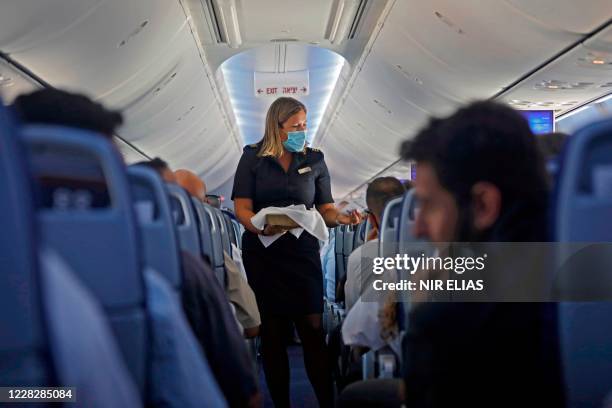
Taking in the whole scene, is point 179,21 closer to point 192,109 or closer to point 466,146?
point 192,109

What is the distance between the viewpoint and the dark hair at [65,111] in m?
1.15

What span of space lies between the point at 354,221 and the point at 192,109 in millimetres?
7468

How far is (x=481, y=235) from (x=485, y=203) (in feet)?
0.20

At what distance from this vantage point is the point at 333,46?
10523 mm

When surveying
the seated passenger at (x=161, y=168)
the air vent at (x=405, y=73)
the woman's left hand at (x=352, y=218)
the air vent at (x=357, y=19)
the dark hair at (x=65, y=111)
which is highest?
the air vent at (x=357, y=19)

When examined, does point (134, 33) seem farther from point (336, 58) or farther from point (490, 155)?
point (336, 58)

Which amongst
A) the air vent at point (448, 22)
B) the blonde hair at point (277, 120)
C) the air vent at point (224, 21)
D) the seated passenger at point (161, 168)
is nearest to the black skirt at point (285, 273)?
the blonde hair at point (277, 120)

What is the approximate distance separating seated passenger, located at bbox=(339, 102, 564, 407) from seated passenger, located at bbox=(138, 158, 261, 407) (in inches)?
12.5

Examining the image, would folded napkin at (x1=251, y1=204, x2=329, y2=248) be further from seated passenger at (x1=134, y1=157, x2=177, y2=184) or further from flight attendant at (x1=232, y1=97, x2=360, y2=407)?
seated passenger at (x1=134, y1=157, x2=177, y2=184)

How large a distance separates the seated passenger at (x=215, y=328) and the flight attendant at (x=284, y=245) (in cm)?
128

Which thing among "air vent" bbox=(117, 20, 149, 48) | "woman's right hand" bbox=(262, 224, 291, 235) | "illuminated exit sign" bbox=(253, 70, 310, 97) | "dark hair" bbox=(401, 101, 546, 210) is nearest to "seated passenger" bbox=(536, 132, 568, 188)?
"dark hair" bbox=(401, 101, 546, 210)

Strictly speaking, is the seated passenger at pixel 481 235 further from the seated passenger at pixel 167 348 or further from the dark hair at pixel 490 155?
the seated passenger at pixel 167 348

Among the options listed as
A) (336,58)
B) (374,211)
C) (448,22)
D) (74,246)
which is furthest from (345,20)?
(74,246)

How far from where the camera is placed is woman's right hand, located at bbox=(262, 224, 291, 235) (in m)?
2.87
